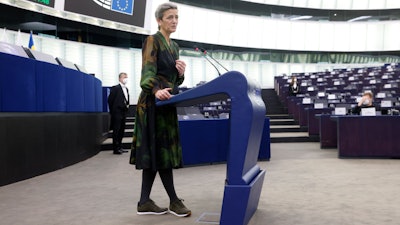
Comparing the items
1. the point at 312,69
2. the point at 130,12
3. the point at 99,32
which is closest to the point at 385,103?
the point at 130,12

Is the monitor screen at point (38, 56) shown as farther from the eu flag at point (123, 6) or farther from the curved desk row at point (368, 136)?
the eu flag at point (123, 6)

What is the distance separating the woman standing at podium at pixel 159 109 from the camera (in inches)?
99.7

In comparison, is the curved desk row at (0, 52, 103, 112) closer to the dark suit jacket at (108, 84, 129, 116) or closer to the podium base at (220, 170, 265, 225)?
the dark suit jacket at (108, 84, 129, 116)

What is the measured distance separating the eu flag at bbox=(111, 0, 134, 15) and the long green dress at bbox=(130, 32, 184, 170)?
1058 cm

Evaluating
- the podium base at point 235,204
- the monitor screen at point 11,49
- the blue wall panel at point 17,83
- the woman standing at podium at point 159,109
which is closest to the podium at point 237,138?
the podium base at point 235,204

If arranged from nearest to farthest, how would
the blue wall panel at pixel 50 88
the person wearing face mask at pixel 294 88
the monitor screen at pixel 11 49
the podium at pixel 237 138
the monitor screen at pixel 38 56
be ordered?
1. the podium at pixel 237 138
2. the monitor screen at pixel 11 49
3. the blue wall panel at pixel 50 88
4. the monitor screen at pixel 38 56
5. the person wearing face mask at pixel 294 88

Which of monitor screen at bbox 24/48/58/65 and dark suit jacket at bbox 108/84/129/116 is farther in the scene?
dark suit jacket at bbox 108/84/129/116

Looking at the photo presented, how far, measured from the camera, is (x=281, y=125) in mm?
11359

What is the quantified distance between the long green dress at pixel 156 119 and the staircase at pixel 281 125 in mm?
6936

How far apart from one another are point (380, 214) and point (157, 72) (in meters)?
1.73

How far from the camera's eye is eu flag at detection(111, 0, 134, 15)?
1259 centimetres

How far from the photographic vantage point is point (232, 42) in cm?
2028

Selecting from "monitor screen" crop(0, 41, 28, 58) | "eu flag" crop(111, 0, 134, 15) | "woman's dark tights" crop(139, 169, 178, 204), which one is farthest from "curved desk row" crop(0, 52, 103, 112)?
"eu flag" crop(111, 0, 134, 15)

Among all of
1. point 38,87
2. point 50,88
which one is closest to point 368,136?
point 50,88
